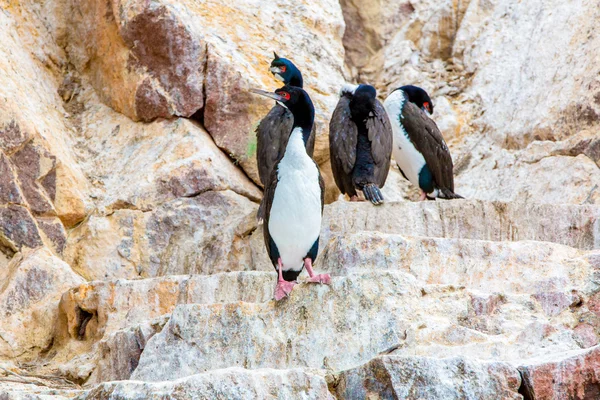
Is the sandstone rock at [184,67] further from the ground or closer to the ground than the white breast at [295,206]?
closer to the ground

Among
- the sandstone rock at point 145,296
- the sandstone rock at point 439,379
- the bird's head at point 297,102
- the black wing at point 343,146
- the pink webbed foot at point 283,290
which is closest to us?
the sandstone rock at point 439,379

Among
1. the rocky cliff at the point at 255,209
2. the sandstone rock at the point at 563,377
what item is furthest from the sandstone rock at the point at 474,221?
the sandstone rock at the point at 563,377

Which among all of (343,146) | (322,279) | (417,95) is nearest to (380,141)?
(343,146)

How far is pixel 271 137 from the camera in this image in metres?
10.4

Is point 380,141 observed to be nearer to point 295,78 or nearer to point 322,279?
point 295,78

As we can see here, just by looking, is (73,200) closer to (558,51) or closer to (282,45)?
(282,45)

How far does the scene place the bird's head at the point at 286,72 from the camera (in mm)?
11188

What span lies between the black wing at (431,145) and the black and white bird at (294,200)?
3273 millimetres

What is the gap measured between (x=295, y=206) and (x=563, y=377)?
2521 mm

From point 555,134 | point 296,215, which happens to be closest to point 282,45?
point 555,134

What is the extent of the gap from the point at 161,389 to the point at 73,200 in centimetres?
515

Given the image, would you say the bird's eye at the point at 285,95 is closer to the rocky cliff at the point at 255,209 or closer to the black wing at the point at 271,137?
the rocky cliff at the point at 255,209

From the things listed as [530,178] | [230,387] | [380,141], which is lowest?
[530,178]

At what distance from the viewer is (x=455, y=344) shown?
6.75m
